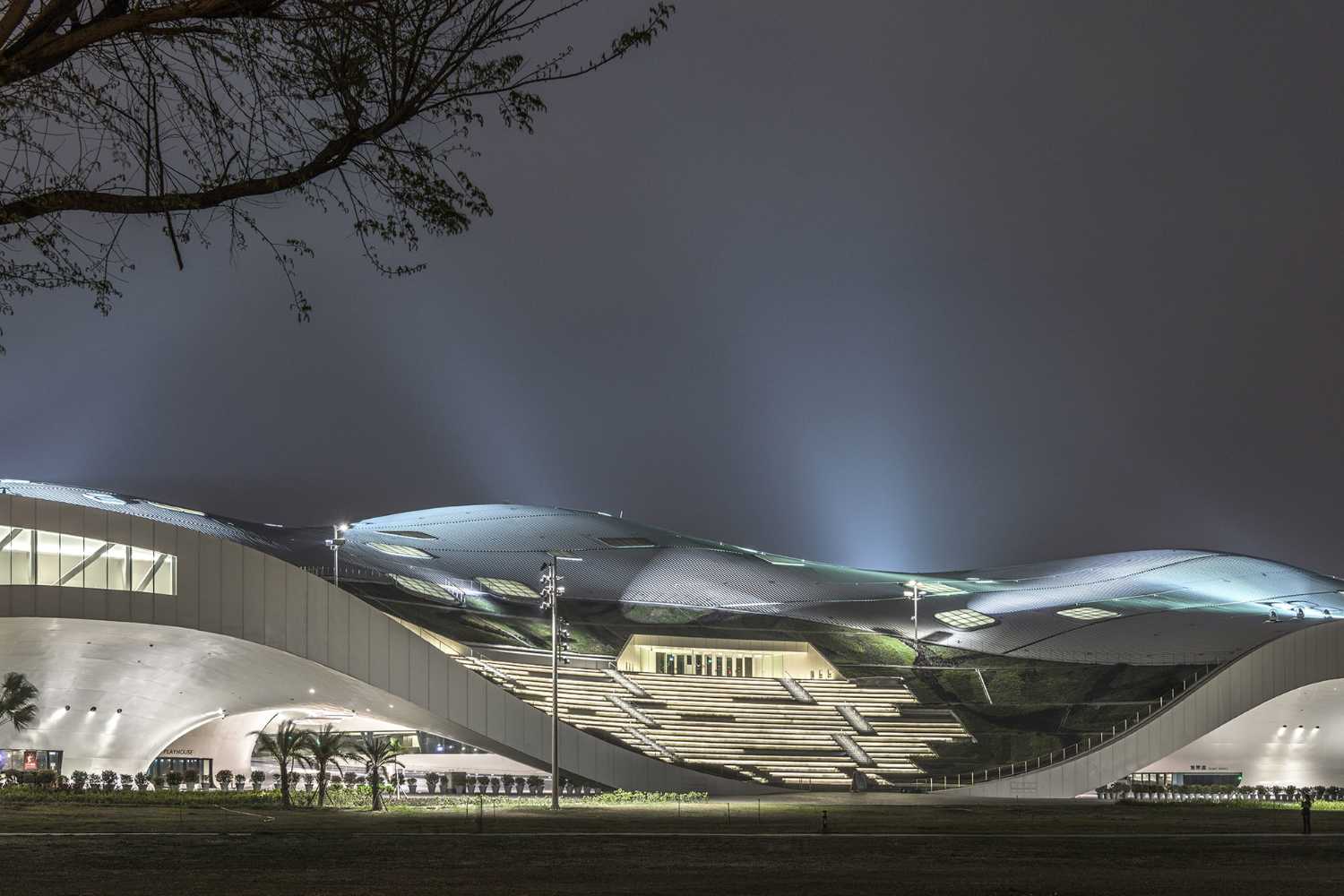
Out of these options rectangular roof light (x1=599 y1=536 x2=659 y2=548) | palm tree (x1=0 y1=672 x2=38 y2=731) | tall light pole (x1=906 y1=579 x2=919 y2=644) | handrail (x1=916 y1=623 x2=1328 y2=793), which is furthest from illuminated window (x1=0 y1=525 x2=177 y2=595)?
tall light pole (x1=906 y1=579 x2=919 y2=644)

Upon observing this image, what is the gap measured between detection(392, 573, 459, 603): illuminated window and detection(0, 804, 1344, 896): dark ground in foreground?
1857 cm

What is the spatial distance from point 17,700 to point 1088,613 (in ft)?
137

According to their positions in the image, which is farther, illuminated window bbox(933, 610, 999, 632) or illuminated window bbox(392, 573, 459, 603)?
illuminated window bbox(933, 610, 999, 632)

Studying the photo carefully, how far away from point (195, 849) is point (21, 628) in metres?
19.4

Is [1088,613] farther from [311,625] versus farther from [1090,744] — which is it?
[311,625]

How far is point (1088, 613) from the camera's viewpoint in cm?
6288

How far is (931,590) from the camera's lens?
228 feet

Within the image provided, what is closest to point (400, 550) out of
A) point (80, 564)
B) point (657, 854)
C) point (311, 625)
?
point (311, 625)

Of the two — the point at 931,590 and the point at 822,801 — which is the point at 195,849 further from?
the point at 931,590

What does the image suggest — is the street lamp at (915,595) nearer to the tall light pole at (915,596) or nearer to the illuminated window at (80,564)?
the tall light pole at (915,596)

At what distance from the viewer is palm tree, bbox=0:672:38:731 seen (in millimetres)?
40094

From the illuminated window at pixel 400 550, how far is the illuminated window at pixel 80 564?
19.8 meters

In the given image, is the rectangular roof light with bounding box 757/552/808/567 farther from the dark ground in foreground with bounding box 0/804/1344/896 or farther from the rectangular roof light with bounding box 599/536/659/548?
the dark ground in foreground with bounding box 0/804/1344/896

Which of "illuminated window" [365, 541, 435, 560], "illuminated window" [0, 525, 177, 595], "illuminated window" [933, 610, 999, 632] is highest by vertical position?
"illuminated window" [365, 541, 435, 560]
